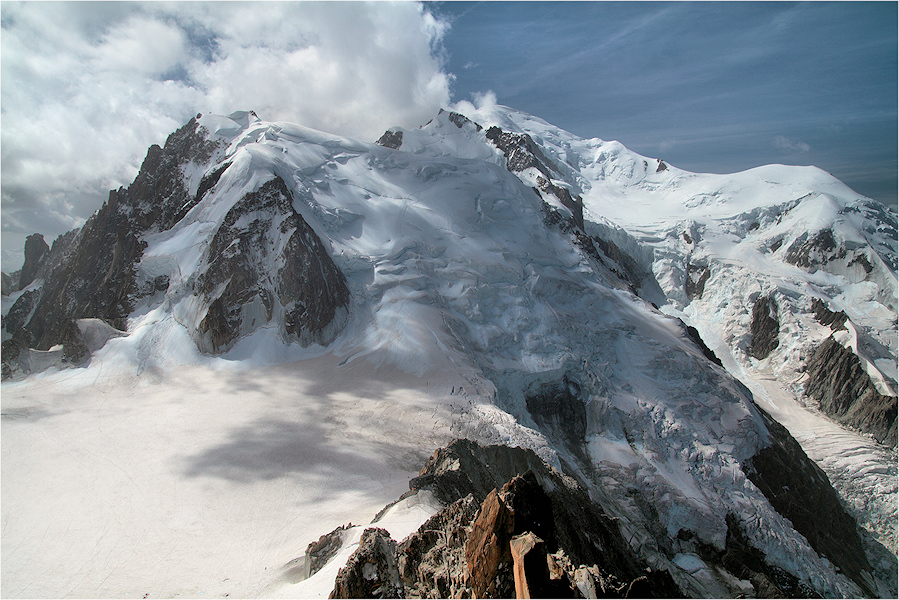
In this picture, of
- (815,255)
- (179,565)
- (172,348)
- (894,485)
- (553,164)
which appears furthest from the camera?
(553,164)

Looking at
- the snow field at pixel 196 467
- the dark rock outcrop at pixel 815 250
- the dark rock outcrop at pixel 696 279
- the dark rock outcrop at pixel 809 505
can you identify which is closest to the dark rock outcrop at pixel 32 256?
the snow field at pixel 196 467

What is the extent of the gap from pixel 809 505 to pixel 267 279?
2496 inches

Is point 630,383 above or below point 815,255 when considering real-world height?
below

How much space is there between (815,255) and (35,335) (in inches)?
5653

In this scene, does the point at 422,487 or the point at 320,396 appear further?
the point at 320,396

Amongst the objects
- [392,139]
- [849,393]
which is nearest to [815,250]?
[849,393]

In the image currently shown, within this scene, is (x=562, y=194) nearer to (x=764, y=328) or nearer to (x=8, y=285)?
(x=764, y=328)

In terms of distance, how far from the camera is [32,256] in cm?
10450

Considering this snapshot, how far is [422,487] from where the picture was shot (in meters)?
24.9

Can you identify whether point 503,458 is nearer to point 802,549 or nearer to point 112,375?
point 802,549

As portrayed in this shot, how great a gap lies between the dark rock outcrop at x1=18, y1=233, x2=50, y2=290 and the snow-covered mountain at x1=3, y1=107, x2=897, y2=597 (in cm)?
971

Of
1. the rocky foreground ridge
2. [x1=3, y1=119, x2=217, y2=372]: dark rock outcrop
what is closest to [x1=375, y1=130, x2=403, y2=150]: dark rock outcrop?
[x1=3, y1=119, x2=217, y2=372]: dark rock outcrop

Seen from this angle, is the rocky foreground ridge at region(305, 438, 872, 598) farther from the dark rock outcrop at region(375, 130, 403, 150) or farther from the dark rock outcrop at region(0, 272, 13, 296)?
the dark rock outcrop at region(0, 272, 13, 296)

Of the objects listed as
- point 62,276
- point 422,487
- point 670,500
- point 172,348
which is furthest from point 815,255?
point 62,276
